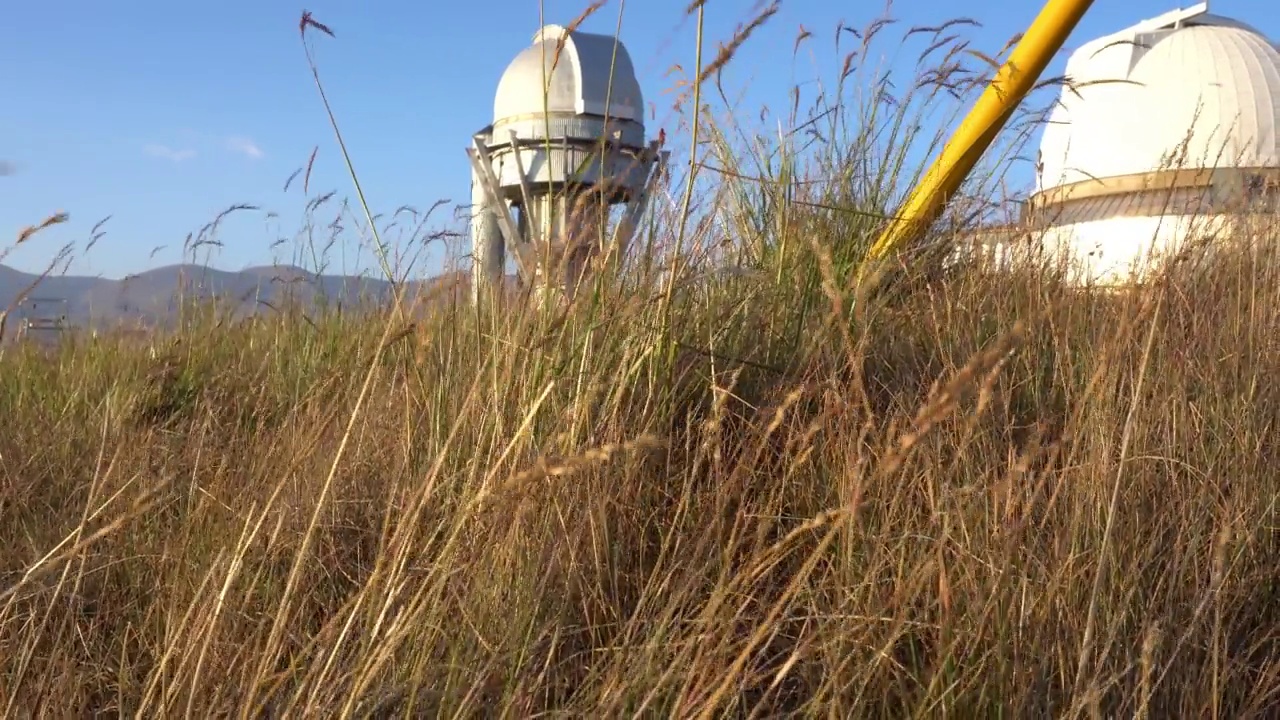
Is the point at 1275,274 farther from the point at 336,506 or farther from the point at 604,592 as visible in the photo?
the point at 336,506

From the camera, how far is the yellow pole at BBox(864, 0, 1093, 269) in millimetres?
2750

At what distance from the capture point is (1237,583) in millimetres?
1361

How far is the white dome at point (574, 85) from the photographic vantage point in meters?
4.48

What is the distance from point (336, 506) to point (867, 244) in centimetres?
165

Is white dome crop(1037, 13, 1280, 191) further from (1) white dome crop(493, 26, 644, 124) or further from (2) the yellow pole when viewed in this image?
(2) the yellow pole

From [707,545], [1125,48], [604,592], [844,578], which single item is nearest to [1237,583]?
[844,578]

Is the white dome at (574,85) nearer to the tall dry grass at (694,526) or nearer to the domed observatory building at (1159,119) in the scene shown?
the tall dry grass at (694,526)

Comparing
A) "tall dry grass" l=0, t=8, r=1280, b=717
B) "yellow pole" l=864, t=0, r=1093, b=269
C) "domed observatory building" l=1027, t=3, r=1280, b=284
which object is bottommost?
"tall dry grass" l=0, t=8, r=1280, b=717

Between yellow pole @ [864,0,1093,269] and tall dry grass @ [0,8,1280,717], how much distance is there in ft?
1.49

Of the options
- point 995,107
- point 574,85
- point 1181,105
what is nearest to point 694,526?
point 995,107

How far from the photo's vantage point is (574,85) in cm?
450

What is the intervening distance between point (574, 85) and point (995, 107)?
7.33ft

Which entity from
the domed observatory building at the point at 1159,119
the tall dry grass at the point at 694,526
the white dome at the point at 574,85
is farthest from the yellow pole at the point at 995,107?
the domed observatory building at the point at 1159,119

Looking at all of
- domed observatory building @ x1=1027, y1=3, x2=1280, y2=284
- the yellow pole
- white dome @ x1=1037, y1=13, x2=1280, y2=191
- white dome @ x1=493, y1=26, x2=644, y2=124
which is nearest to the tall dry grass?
the yellow pole
